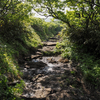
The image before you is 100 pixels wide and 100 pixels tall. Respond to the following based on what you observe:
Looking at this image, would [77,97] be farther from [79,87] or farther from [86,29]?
[86,29]

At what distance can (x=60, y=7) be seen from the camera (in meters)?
10.2

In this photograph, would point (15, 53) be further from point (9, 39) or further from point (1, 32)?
point (1, 32)

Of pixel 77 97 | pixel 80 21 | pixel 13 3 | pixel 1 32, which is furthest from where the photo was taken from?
pixel 80 21

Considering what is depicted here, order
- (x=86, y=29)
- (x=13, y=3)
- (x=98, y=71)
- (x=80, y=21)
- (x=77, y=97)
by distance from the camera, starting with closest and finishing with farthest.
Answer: (x=77, y=97) → (x=98, y=71) → (x=13, y=3) → (x=86, y=29) → (x=80, y=21)

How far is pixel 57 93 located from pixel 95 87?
76.7 inches

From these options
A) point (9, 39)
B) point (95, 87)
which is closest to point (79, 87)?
point (95, 87)

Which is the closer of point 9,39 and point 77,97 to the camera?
point 77,97

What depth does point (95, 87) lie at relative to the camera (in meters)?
4.71

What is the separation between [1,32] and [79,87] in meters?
8.99

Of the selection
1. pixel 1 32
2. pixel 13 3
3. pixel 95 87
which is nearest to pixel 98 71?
pixel 95 87

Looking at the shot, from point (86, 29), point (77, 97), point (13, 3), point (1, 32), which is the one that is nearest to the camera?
point (77, 97)

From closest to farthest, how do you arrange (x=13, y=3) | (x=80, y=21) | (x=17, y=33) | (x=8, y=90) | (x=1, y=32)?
1. (x=8, y=90)
2. (x=13, y=3)
3. (x=1, y=32)
4. (x=80, y=21)
5. (x=17, y=33)

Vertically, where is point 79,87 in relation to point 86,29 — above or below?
below

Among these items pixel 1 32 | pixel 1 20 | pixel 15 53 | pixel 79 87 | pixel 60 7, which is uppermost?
pixel 60 7
